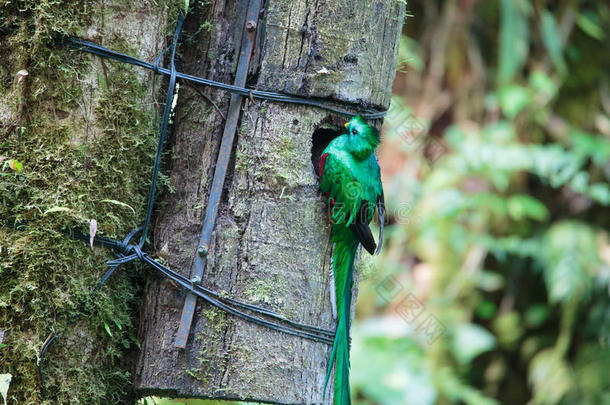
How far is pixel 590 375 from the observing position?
18.8ft

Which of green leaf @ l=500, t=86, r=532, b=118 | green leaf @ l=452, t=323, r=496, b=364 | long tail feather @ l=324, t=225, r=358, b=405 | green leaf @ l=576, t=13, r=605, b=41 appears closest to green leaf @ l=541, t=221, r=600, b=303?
green leaf @ l=452, t=323, r=496, b=364

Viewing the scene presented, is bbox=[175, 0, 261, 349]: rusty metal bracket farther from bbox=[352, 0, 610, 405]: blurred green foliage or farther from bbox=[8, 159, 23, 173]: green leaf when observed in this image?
bbox=[352, 0, 610, 405]: blurred green foliage

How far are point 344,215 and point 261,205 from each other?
31 centimetres

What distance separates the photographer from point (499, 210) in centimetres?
582

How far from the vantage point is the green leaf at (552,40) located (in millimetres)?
5836

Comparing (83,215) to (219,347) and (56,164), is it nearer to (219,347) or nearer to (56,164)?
(56,164)

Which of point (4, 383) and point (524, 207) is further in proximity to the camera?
point (524, 207)

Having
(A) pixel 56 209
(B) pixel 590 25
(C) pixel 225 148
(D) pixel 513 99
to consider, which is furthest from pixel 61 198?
(B) pixel 590 25

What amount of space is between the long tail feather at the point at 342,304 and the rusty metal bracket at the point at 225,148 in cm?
46

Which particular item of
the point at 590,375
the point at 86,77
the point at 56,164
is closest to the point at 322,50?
the point at 86,77

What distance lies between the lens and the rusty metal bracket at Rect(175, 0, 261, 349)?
2285mm

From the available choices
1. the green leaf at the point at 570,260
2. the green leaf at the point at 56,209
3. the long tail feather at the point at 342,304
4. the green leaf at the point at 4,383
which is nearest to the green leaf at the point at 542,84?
the green leaf at the point at 570,260

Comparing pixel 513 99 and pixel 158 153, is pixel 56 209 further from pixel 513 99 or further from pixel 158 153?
pixel 513 99

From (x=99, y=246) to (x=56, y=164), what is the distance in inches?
12.4
